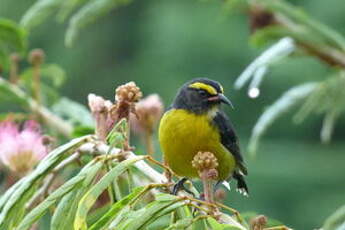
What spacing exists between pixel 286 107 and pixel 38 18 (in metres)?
0.72

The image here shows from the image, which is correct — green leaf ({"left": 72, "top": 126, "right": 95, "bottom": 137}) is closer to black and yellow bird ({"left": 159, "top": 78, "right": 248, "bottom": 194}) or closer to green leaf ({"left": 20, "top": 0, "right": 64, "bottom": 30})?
black and yellow bird ({"left": 159, "top": 78, "right": 248, "bottom": 194})

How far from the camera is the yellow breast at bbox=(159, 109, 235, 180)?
2.36 m

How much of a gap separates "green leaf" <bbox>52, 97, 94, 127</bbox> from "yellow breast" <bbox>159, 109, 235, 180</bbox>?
0.68 feet

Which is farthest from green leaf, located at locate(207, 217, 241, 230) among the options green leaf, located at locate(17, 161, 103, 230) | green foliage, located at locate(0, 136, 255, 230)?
green leaf, located at locate(17, 161, 103, 230)

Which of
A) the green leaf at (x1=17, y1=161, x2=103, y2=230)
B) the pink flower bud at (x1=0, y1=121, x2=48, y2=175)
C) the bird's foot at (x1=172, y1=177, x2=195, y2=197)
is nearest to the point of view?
the green leaf at (x1=17, y1=161, x2=103, y2=230)

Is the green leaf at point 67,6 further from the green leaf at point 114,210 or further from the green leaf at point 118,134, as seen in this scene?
the green leaf at point 114,210

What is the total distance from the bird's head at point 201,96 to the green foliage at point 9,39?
46 centimetres

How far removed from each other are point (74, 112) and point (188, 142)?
390 millimetres

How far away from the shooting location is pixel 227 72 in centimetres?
1398

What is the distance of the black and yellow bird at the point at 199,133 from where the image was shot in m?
2.37

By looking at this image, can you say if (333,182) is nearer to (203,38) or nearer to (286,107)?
(203,38)

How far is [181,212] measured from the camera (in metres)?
1.40

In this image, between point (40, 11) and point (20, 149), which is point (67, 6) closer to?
point (40, 11)

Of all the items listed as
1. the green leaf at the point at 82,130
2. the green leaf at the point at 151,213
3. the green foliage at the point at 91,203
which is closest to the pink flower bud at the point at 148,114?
the green leaf at the point at 82,130
